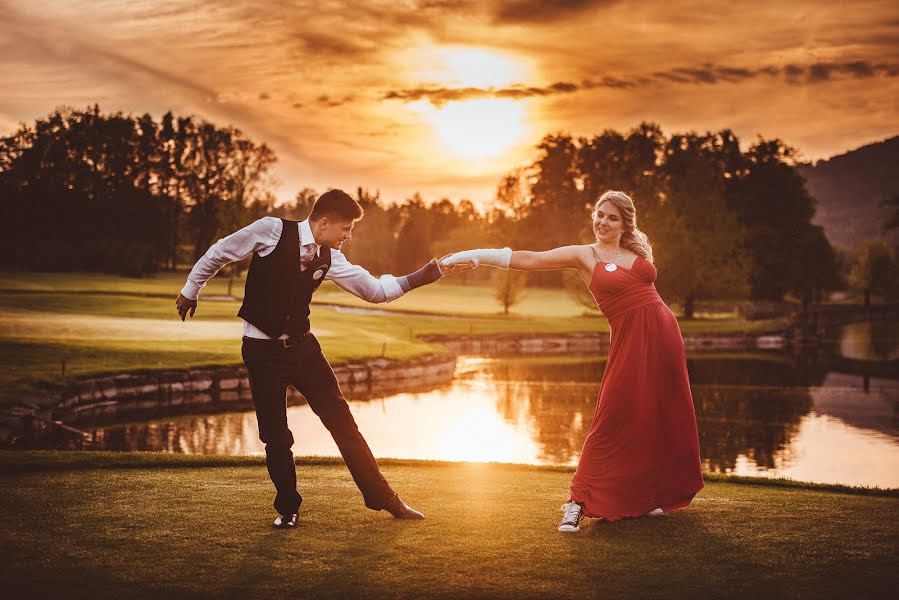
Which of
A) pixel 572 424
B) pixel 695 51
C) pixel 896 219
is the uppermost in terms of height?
pixel 695 51

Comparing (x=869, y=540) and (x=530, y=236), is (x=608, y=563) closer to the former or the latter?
(x=869, y=540)

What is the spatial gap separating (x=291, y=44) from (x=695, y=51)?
22846mm

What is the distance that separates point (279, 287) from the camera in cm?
632

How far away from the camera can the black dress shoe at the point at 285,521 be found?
6.22 metres

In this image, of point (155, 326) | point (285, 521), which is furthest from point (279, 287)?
point (155, 326)

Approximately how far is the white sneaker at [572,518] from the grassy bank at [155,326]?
55.8 feet

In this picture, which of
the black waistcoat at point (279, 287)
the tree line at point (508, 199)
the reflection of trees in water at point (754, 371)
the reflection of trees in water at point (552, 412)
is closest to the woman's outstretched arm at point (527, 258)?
the black waistcoat at point (279, 287)

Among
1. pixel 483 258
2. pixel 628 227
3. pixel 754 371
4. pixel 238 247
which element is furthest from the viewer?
pixel 754 371

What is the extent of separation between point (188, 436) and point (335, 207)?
14403mm

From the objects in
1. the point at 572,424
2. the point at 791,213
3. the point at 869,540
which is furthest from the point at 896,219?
the point at 869,540

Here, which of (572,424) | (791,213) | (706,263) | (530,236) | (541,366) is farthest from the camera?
(530,236)

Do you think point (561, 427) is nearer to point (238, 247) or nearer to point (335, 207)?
point (335, 207)

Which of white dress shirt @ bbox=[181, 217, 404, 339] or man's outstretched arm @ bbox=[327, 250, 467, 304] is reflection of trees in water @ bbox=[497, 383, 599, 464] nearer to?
man's outstretched arm @ bbox=[327, 250, 467, 304]

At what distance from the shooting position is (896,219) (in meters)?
74.2
